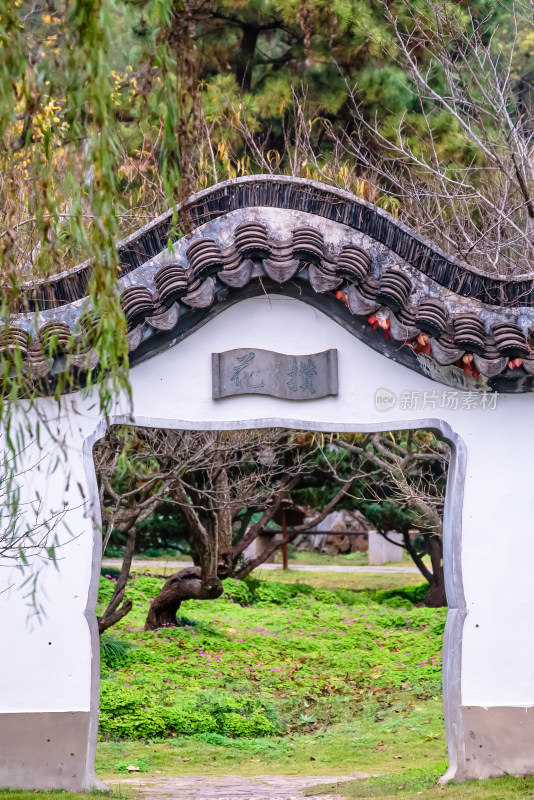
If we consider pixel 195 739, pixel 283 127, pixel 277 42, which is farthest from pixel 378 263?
pixel 277 42

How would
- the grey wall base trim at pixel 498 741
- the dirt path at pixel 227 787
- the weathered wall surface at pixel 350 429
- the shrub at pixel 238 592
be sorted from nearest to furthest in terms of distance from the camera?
the weathered wall surface at pixel 350 429
the grey wall base trim at pixel 498 741
the dirt path at pixel 227 787
the shrub at pixel 238 592

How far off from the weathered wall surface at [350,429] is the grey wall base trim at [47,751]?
15 mm

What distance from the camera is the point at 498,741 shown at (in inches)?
239

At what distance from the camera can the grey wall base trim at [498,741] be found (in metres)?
6.02

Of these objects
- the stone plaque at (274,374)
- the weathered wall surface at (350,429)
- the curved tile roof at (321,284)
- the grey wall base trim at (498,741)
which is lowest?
the grey wall base trim at (498,741)

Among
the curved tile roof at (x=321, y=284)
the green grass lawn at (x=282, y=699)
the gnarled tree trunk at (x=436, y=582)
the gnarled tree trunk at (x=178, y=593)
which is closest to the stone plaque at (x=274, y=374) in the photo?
the curved tile roof at (x=321, y=284)

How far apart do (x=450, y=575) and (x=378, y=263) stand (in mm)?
1996

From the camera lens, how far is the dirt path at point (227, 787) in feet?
21.1

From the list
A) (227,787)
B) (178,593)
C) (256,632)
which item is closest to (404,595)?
(256,632)

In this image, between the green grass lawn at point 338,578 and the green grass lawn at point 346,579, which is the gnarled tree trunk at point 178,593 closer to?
the green grass lawn at point 338,578

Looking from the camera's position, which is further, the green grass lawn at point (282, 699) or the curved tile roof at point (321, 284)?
the green grass lawn at point (282, 699)

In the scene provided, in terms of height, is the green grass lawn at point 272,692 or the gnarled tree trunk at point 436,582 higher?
the gnarled tree trunk at point 436,582

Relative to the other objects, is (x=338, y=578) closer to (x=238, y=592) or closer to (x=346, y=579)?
(x=346, y=579)

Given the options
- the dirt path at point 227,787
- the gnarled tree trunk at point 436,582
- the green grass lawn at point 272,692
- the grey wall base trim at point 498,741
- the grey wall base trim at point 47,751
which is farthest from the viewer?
the gnarled tree trunk at point 436,582
